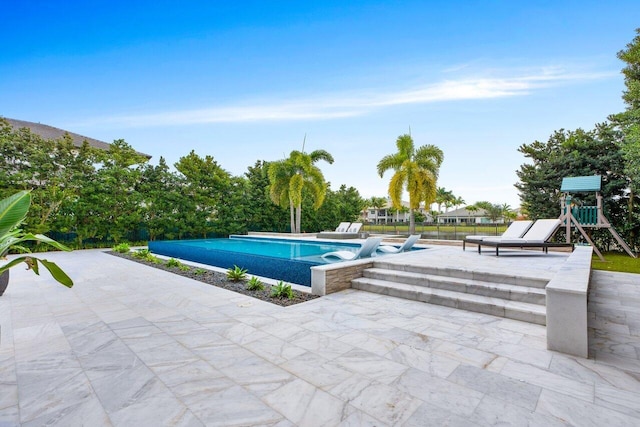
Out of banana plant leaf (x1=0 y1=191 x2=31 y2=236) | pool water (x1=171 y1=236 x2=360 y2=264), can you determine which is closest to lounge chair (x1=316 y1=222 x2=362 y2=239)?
pool water (x1=171 y1=236 x2=360 y2=264)

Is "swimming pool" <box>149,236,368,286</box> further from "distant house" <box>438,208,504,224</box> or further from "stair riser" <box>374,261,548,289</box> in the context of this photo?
"distant house" <box>438,208,504,224</box>

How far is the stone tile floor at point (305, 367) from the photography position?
2291 millimetres

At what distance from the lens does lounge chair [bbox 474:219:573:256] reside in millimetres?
8086

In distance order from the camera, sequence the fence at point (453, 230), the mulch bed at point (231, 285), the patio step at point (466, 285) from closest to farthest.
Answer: the patio step at point (466, 285)
the mulch bed at point (231, 285)
the fence at point (453, 230)

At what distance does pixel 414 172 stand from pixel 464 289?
1296 centimetres

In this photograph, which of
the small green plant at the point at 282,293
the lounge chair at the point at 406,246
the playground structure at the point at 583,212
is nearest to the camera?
the small green plant at the point at 282,293

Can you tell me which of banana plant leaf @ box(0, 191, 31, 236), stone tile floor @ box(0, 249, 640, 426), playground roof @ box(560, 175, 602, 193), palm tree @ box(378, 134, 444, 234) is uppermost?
palm tree @ box(378, 134, 444, 234)

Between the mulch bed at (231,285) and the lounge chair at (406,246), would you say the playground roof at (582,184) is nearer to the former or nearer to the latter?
the lounge chair at (406,246)

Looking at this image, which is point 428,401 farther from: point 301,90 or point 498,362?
point 301,90

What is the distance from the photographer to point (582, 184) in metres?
12.1

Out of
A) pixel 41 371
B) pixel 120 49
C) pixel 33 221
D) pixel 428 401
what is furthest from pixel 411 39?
pixel 33 221

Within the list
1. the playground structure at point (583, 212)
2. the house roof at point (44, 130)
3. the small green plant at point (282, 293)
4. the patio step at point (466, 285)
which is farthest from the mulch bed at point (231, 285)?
the house roof at point (44, 130)

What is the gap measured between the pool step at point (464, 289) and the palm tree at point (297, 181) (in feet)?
41.4

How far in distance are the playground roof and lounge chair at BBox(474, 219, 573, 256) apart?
438 cm
